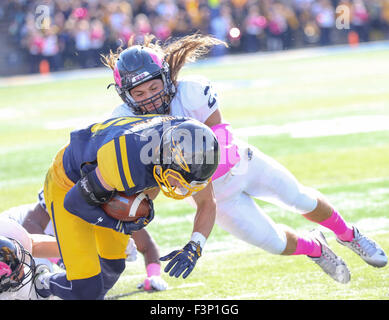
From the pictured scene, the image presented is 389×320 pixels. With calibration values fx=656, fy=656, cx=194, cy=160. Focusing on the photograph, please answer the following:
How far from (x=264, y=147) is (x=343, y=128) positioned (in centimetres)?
148

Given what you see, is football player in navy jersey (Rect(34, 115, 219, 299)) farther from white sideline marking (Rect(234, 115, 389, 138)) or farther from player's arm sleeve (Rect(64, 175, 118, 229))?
white sideline marking (Rect(234, 115, 389, 138))

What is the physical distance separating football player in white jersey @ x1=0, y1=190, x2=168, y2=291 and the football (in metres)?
0.95

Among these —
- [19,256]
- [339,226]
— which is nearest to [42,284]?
[19,256]

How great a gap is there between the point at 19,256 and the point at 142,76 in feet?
3.80

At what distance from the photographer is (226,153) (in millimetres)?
3533

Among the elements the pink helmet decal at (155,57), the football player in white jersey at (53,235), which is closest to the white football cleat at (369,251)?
the football player in white jersey at (53,235)

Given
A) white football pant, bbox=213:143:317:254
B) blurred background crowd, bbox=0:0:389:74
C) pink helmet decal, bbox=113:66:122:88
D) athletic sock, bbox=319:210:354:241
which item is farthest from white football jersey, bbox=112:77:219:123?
blurred background crowd, bbox=0:0:389:74

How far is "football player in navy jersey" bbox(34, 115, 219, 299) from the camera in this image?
291 centimetres

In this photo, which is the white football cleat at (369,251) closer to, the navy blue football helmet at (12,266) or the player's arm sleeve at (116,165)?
the player's arm sleeve at (116,165)

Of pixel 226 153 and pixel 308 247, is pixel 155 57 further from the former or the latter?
pixel 308 247
